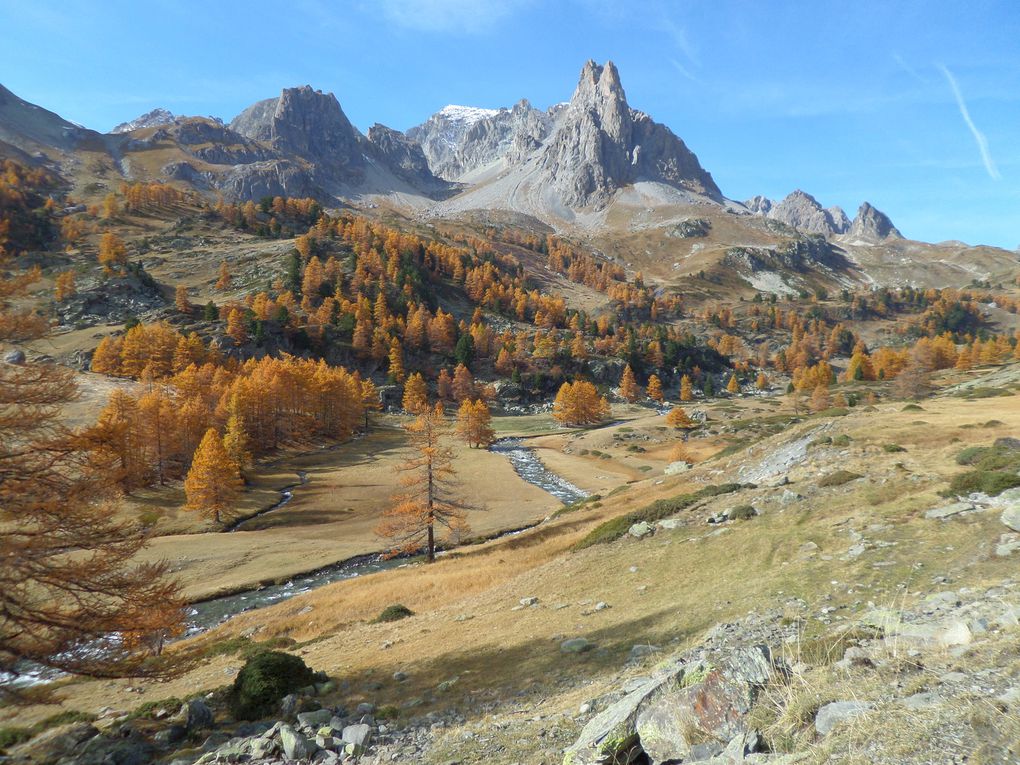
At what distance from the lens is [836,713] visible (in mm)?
5379

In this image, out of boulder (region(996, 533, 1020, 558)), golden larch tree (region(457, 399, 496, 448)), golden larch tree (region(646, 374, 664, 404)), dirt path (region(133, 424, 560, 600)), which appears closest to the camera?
boulder (region(996, 533, 1020, 558))

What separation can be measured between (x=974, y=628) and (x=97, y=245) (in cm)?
23201

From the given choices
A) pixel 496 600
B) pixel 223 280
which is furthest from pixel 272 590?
pixel 223 280

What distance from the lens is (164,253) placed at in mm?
178375

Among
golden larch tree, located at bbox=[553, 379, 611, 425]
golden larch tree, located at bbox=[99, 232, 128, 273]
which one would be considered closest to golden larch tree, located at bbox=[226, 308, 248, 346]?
golden larch tree, located at bbox=[99, 232, 128, 273]

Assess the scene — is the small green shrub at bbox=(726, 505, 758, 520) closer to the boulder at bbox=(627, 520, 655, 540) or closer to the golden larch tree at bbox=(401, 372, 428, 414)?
the boulder at bbox=(627, 520, 655, 540)

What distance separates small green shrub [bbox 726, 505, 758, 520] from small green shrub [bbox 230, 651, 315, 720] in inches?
771

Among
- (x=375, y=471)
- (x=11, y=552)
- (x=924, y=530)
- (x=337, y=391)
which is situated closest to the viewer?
(x=11, y=552)

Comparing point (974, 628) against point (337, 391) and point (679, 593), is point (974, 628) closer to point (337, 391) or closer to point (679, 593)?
point (679, 593)

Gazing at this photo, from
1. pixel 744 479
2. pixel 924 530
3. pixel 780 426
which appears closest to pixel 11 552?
pixel 924 530

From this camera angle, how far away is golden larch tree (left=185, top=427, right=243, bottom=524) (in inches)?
2002

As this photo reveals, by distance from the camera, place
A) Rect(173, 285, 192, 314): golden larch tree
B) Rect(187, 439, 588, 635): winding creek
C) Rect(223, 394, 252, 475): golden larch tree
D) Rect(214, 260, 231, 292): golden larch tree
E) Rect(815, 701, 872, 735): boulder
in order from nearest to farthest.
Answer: Rect(815, 701, 872, 735): boulder → Rect(187, 439, 588, 635): winding creek → Rect(223, 394, 252, 475): golden larch tree → Rect(173, 285, 192, 314): golden larch tree → Rect(214, 260, 231, 292): golden larch tree

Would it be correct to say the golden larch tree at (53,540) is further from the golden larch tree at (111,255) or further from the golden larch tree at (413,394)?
the golden larch tree at (111,255)

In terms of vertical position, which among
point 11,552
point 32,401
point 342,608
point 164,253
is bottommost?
point 342,608
